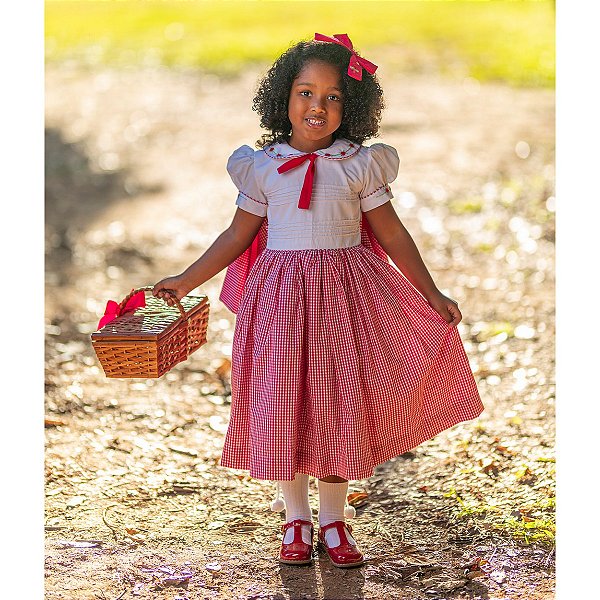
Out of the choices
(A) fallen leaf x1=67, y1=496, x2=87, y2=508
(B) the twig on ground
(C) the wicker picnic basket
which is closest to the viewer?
(C) the wicker picnic basket

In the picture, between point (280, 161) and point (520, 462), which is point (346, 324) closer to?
point (280, 161)

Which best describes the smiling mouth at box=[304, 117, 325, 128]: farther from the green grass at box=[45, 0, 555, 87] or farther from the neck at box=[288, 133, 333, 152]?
the green grass at box=[45, 0, 555, 87]

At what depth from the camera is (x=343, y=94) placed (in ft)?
10.1

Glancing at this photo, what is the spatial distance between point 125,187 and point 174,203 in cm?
72

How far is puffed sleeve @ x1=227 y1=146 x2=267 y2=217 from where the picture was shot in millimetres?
3117

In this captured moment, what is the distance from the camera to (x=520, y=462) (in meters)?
3.82

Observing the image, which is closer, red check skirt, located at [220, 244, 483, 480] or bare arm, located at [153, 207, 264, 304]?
red check skirt, located at [220, 244, 483, 480]

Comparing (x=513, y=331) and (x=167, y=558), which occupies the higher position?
(x=513, y=331)

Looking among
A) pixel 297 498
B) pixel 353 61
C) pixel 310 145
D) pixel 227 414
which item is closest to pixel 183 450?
pixel 227 414

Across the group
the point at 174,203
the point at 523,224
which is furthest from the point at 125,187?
the point at 523,224

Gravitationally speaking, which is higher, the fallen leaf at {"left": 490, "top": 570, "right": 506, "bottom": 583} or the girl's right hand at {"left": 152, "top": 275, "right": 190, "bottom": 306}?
the girl's right hand at {"left": 152, "top": 275, "right": 190, "bottom": 306}

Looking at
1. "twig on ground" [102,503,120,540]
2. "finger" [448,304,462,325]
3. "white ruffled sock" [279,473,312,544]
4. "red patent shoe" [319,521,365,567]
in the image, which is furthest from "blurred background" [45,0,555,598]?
"finger" [448,304,462,325]

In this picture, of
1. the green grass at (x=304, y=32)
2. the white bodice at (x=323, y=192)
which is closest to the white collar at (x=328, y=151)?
the white bodice at (x=323, y=192)

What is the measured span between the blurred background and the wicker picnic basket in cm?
81
